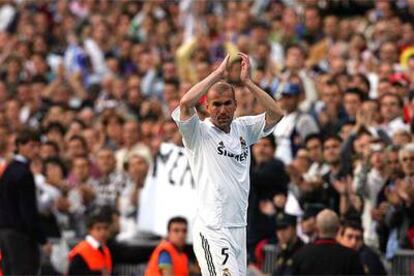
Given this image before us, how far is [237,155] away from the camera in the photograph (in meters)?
14.4

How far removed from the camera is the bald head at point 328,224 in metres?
16.7

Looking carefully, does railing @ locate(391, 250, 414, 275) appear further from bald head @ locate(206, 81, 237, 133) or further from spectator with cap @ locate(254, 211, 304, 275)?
bald head @ locate(206, 81, 237, 133)

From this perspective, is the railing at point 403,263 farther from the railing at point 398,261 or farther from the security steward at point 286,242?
the security steward at point 286,242

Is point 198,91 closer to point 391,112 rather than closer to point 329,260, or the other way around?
point 329,260

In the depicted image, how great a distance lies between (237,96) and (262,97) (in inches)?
292

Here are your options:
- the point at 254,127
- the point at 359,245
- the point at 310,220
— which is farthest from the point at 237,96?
the point at 254,127

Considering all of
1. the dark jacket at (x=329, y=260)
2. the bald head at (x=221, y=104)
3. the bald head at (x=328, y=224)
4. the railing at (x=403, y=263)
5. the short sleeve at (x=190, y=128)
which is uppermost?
the bald head at (x=221, y=104)

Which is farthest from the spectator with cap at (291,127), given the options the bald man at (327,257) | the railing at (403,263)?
the bald man at (327,257)

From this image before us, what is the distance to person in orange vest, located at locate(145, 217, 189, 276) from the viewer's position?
17797 mm

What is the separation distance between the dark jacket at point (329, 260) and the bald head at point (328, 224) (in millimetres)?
94

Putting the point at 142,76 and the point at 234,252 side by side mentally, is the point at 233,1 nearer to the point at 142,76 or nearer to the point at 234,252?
the point at 142,76

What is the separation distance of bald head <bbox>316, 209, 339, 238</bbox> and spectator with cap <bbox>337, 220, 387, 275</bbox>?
0.93m

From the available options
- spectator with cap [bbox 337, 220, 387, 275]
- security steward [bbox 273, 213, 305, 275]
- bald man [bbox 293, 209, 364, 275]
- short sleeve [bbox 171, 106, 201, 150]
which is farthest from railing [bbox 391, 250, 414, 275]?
short sleeve [bbox 171, 106, 201, 150]

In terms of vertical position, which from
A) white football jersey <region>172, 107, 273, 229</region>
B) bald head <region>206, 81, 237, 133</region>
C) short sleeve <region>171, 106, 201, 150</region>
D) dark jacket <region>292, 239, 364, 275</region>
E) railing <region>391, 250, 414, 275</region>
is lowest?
railing <region>391, 250, 414, 275</region>
